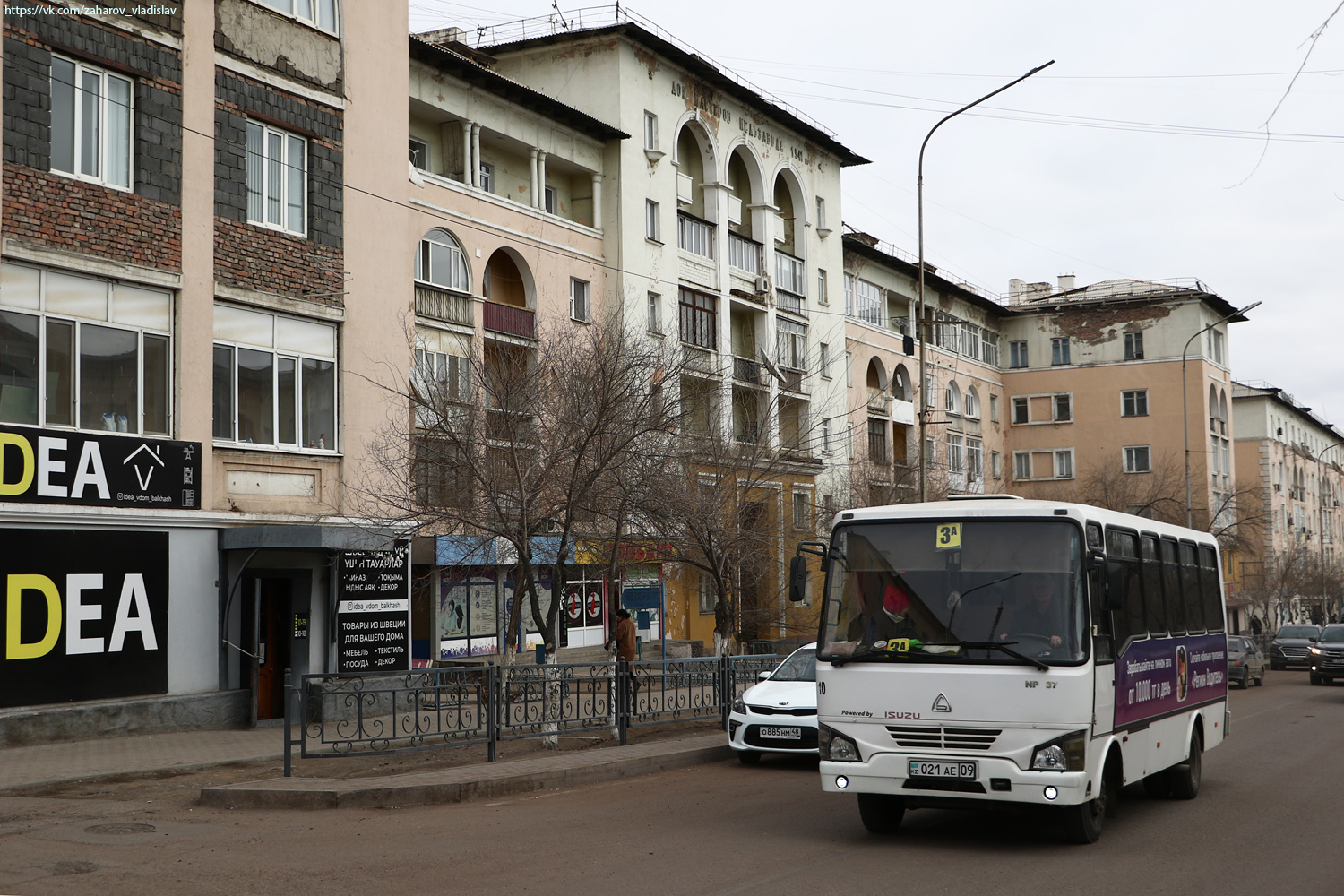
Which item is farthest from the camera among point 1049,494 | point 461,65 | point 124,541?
point 1049,494

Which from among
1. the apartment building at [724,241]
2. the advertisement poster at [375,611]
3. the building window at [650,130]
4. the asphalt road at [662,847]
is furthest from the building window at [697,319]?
the asphalt road at [662,847]

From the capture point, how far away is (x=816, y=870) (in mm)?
8930

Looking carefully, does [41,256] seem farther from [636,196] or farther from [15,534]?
[636,196]

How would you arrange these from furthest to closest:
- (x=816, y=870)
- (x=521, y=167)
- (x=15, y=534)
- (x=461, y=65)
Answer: (x=521, y=167) → (x=461, y=65) → (x=15, y=534) → (x=816, y=870)

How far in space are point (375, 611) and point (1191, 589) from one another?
45.4 feet

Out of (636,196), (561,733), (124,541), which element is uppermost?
(636,196)

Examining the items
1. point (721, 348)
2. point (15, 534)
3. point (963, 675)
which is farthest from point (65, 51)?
point (721, 348)

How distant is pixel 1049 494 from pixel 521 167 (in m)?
38.1

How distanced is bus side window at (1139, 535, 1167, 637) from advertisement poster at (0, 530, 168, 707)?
542 inches

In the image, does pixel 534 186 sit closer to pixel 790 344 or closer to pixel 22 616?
pixel 790 344

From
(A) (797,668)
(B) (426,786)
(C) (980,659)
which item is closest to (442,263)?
(A) (797,668)

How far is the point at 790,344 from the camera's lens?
140 feet

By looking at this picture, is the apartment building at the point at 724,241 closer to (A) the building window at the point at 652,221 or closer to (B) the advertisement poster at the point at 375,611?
(A) the building window at the point at 652,221

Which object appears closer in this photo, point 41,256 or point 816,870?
point 816,870
